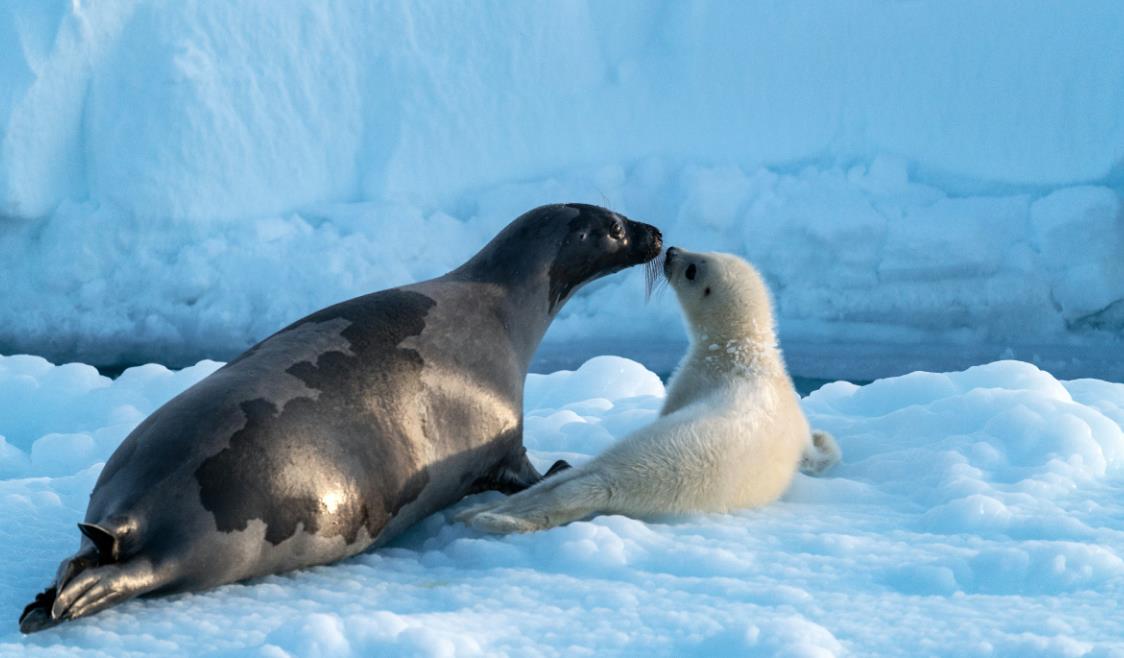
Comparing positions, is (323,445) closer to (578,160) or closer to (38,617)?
(38,617)

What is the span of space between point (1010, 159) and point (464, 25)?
488 centimetres

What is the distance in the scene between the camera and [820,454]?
3.64m

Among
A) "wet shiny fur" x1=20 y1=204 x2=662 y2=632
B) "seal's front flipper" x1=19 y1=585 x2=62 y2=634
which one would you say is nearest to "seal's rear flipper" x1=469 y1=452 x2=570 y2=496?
"wet shiny fur" x1=20 y1=204 x2=662 y2=632

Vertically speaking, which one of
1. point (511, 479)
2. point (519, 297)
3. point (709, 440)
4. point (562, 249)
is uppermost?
point (562, 249)

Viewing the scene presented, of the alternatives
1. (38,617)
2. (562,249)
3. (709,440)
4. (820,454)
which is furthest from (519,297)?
(38,617)

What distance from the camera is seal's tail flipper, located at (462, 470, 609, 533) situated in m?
2.87

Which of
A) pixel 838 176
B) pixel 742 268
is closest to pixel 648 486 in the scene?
pixel 742 268

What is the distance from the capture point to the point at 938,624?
2248mm

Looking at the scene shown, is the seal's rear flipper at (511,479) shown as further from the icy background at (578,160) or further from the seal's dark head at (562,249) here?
the icy background at (578,160)

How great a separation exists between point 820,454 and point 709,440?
690 millimetres

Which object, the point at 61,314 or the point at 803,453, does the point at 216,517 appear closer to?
the point at 803,453

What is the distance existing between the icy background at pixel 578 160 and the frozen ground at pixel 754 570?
5.36 meters

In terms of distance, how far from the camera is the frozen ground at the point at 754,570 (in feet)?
7.04

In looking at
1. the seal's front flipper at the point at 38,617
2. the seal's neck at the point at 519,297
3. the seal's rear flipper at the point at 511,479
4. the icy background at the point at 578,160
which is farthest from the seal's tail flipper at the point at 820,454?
the icy background at the point at 578,160
